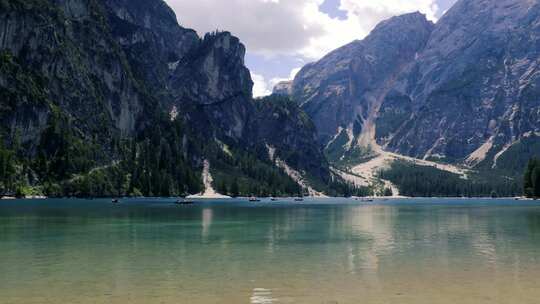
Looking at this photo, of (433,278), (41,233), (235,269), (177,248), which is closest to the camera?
(433,278)

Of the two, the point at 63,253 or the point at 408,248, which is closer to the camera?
the point at 63,253

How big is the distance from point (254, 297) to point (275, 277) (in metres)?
8.97

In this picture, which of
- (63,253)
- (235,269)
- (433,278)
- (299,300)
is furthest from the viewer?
(63,253)

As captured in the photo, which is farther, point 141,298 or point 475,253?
point 475,253

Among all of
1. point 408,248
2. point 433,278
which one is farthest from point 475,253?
point 433,278

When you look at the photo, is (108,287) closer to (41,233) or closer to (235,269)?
(235,269)

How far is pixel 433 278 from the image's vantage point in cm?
4775

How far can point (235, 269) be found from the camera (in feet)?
173

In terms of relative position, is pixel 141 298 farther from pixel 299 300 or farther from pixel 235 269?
pixel 235 269

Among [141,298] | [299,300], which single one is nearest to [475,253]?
[299,300]

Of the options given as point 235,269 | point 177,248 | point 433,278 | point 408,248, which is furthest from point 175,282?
point 408,248

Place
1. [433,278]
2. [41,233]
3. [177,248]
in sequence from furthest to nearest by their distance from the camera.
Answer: [41,233], [177,248], [433,278]

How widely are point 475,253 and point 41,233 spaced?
220 ft

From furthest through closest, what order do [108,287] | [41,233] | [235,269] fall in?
1. [41,233]
2. [235,269]
3. [108,287]
